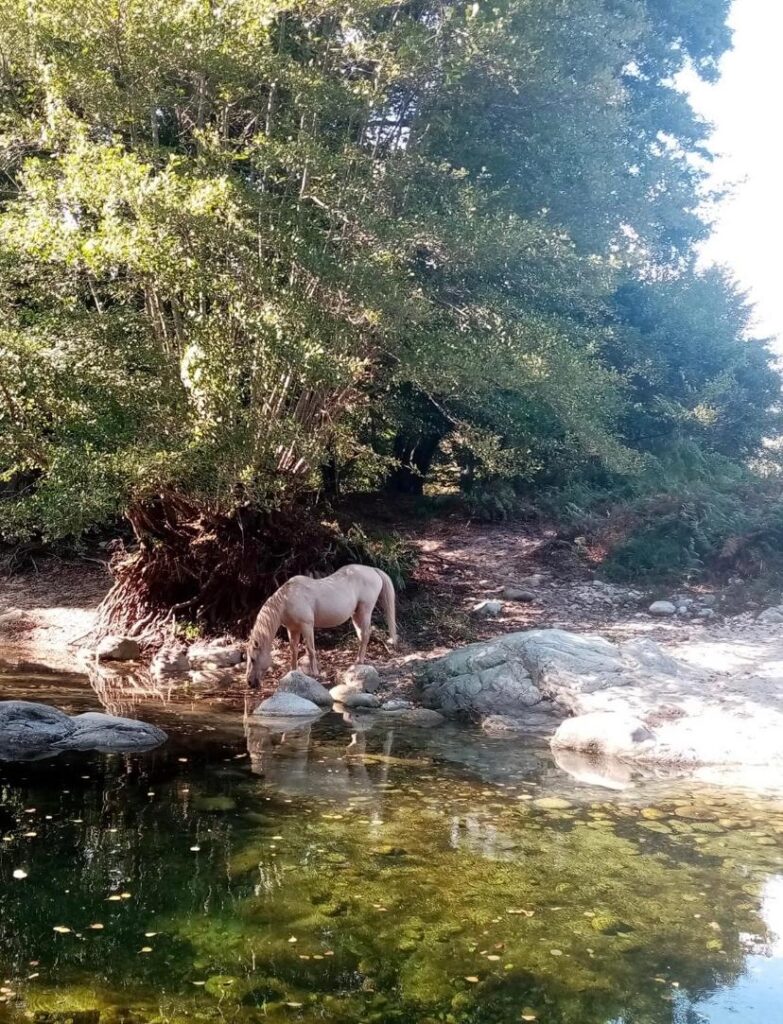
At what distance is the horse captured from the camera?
12000 mm

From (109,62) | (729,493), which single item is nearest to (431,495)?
(729,493)

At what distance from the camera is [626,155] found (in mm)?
16656

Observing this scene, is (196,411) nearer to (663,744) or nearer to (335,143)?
(335,143)

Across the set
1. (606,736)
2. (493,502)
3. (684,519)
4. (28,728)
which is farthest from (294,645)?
(493,502)

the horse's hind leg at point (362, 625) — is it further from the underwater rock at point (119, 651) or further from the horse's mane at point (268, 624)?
the underwater rock at point (119, 651)

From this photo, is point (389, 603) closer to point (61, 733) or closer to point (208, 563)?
point (208, 563)

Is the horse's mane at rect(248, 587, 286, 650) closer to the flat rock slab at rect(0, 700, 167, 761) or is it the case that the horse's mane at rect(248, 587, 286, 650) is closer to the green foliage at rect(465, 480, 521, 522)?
the flat rock slab at rect(0, 700, 167, 761)

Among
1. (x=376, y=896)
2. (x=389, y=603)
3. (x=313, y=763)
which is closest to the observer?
(x=376, y=896)

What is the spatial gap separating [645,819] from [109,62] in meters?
9.55

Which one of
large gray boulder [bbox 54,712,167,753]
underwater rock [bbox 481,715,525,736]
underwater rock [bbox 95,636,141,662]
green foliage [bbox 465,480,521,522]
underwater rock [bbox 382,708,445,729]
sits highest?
green foliage [bbox 465,480,521,522]

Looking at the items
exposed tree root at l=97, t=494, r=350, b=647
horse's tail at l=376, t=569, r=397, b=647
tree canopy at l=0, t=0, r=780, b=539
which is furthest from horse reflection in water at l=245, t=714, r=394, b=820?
exposed tree root at l=97, t=494, r=350, b=647

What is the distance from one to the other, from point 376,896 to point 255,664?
6.67 metres

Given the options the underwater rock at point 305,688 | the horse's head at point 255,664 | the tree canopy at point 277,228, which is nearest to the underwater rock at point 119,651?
the tree canopy at point 277,228

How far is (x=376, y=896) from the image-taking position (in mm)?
5527
